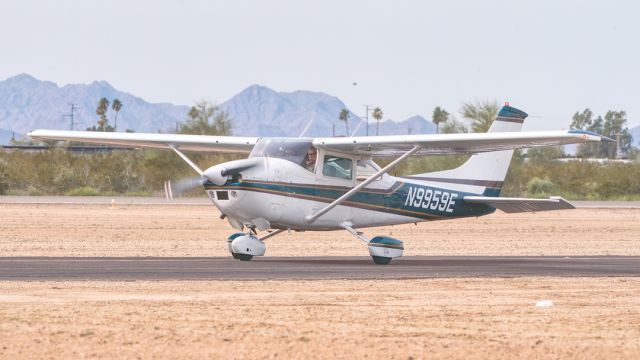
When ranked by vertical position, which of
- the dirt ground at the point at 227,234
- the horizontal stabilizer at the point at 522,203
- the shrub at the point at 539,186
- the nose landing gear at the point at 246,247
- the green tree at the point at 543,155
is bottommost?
the dirt ground at the point at 227,234

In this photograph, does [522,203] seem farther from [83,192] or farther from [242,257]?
[83,192]

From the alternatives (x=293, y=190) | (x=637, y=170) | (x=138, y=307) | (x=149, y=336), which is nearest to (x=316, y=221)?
(x=293, y=190)

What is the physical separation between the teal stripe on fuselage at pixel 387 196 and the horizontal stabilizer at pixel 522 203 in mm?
307

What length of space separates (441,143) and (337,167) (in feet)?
7.00

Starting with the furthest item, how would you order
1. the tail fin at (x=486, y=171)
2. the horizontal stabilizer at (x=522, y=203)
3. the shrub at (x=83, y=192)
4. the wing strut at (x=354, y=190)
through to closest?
1. the shrub at (x=83, y=192)
2. the tail fin at (x=486, y=171)
3. the horizontal stabilizer at (x=522, y=203)
4. the wing strut at (x=354, y=190)

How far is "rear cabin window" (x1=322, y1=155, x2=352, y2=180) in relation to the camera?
23766mm

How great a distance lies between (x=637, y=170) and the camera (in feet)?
245

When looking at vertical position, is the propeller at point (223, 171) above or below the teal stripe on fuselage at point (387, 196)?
above

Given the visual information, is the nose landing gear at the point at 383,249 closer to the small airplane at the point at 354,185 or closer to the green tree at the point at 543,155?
the small airplane at the point at 354,185

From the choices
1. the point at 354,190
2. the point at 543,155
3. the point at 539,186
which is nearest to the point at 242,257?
the point at 354,190

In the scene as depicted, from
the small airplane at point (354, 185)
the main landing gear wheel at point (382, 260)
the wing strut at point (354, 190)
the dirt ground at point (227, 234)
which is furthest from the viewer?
the dirt ground at point (227, 234)

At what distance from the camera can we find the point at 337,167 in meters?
23.9

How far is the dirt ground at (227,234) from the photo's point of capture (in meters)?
28.8

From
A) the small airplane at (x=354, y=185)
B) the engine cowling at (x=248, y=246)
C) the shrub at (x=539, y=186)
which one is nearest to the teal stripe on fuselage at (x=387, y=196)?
the small airplane at (x=354, y=185)
